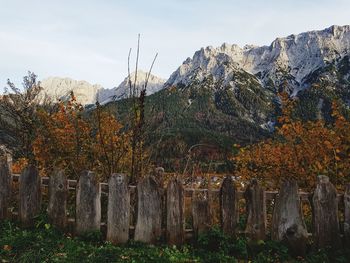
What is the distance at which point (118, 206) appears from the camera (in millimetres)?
9523

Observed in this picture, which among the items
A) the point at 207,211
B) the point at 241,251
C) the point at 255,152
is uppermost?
the point at 255,152

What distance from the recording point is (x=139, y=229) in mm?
9445

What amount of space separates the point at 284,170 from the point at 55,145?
9.23 meters

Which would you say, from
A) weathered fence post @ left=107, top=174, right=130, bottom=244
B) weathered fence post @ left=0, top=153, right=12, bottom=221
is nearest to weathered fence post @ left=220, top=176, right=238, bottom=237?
weathered fence post @ left=107, top=174, right=130, bottom=244

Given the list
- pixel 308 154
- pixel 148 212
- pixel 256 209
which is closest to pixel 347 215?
pixel 256 209

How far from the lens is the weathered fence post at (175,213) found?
30.9ft

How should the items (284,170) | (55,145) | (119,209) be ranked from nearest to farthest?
(119,209)
(284,170)
(55,145)

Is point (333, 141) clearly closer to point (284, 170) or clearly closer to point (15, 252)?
point (284, 170)

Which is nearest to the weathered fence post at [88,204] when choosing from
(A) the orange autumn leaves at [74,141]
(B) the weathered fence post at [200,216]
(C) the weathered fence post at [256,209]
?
(B) the weathered fence post at [200,216]

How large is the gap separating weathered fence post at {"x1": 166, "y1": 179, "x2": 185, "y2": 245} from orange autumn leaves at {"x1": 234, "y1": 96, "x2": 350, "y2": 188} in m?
5.60

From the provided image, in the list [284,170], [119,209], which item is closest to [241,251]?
[119,209]

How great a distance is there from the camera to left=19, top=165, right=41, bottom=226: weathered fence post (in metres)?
10.0

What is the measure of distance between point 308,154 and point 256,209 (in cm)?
589

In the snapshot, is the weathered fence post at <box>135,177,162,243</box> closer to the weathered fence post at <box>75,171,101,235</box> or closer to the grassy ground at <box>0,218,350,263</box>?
the grassy ground at <box>0,218,350,263</box>
